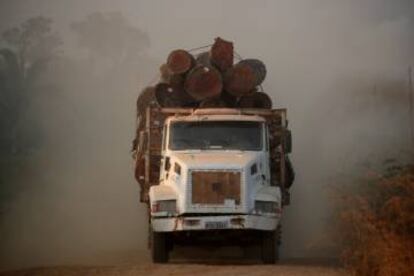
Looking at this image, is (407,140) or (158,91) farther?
(407,140)

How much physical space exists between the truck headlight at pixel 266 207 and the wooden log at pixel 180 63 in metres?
2.97

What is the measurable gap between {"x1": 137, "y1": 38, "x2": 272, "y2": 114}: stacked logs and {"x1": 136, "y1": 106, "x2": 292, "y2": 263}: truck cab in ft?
2.90

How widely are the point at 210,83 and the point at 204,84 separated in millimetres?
93

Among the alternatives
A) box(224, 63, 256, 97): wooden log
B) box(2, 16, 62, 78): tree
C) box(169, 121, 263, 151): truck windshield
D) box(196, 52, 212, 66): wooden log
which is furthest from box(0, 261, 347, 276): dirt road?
box(2, 16, 62, 78): tree

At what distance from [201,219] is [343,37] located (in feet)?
33.1

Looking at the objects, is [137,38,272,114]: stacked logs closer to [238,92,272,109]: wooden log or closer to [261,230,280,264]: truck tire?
[238,92,272,109]: wooden log

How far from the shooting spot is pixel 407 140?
18.5 metres

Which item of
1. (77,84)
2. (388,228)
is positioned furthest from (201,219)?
(77,84)

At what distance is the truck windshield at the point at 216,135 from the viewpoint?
11.7 m

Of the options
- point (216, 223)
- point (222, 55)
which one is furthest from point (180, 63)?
point (216, 223)

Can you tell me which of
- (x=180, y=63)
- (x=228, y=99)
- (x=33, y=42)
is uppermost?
(x=33, y=42)

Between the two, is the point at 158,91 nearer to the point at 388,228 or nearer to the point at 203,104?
the point at 203,104

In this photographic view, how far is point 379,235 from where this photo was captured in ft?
30.1

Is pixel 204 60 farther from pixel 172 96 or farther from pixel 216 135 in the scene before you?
pixel 216 135
